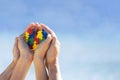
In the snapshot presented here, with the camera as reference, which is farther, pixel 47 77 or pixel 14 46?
pixel 14 46

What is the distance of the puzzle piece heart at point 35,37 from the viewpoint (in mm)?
6727

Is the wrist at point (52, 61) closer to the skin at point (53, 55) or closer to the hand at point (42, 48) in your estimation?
the skin at point (53, 55)

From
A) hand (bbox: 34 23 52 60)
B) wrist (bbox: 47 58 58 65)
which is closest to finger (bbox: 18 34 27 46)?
hand (bbox: 34 23 52 60)

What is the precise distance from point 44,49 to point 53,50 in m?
0.15

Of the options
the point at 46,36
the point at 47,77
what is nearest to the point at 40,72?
the point at 47,77

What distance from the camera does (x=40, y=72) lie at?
256 inches

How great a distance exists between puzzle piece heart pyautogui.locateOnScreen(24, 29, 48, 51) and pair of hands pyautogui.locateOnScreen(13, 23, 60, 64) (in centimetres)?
7

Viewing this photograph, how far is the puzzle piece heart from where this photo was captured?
→ 6727 mm

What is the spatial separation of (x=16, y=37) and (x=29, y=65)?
1.90 ft

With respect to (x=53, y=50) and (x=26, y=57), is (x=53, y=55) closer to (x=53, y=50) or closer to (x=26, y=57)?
(x=53, y=50)

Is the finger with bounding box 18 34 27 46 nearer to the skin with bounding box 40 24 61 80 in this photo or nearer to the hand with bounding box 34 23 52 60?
the hand with bounding box 34 23 52 60

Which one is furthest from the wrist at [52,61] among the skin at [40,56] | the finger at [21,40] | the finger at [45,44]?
the finger at [21,40]

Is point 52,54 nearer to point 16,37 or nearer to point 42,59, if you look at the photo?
point 42,59

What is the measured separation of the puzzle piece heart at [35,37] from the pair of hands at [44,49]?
69mm
